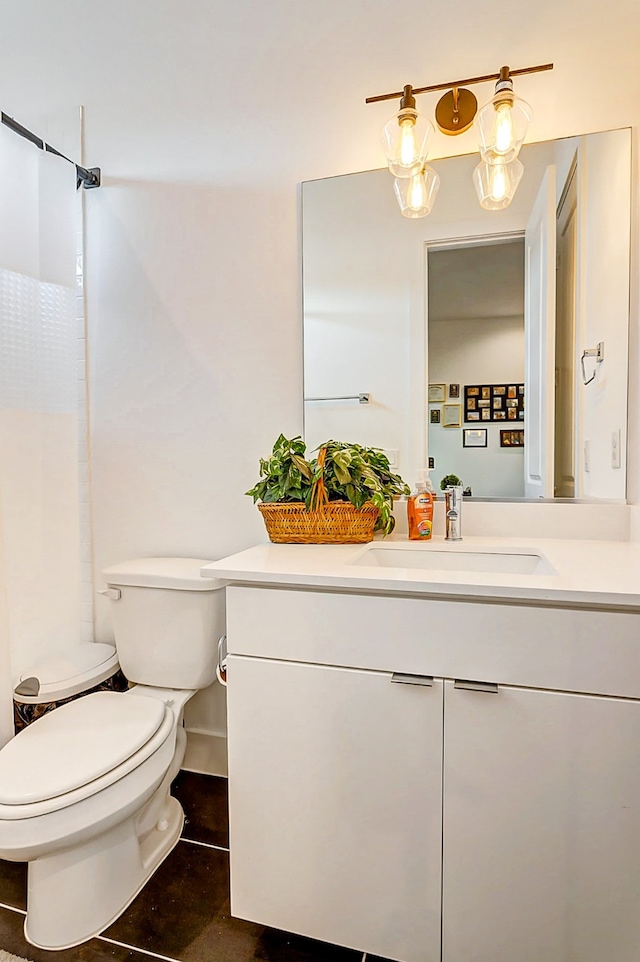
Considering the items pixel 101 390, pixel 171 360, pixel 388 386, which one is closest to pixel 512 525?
pixel 388 386

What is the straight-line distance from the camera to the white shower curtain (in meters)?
1.42

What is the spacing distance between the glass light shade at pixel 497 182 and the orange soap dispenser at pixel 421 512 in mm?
710

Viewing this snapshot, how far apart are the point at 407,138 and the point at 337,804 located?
152cm

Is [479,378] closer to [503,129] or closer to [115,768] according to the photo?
[503,129]

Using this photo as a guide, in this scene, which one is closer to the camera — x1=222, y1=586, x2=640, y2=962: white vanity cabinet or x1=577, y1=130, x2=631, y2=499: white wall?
x1=222, y1=586, x2=640, y2=962: white vanity cabinet

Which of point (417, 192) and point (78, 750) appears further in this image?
point (417, 192)

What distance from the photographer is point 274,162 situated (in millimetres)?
1595

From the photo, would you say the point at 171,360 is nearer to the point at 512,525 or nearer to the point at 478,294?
the point at 478,294

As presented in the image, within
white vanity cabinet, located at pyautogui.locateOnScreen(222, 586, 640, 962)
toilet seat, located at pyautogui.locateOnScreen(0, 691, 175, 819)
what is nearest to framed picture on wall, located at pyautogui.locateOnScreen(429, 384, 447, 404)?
white vanity cabinet, located at pyautogui.locateOnScreen(222, 586, 640, 962)

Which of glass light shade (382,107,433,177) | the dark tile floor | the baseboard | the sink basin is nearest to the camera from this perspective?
the dark tile floor

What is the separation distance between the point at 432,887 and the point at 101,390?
5.28ft

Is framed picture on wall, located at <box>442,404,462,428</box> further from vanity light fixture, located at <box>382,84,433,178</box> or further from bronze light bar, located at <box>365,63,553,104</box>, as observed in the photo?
bronze light bar, located at <box>365,63,553,104</box>

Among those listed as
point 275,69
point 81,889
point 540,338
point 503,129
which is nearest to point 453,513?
point 540,338

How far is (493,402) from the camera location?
1.45 m
